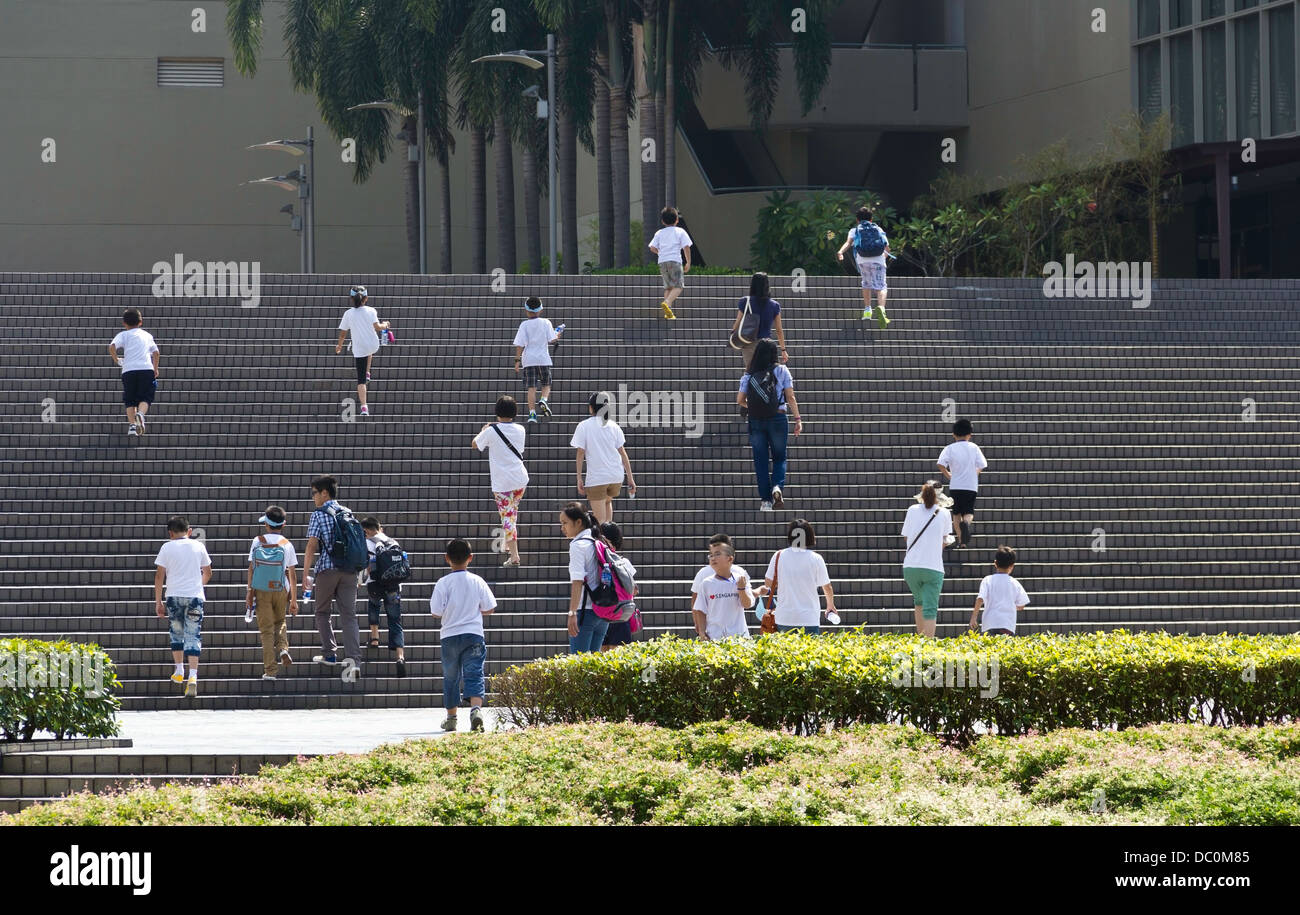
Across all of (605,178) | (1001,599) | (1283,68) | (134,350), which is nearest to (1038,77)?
(1283,68)

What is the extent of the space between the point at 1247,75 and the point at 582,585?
78.2 ft

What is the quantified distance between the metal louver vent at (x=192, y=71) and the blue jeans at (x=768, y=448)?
29701mm

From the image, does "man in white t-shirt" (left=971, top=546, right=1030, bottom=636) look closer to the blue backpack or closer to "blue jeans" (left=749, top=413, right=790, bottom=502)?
"blue jeans" (left=749, top=413, right=790, bottom=502)

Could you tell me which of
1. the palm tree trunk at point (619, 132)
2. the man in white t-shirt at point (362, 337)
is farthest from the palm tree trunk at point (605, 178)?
the man in white t-shirt at point (362, 337)

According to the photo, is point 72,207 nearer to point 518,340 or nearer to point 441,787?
point 518,340

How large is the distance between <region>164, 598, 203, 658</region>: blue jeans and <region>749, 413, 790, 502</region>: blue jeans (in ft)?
16.8

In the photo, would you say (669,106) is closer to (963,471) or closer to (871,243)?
(871,243)

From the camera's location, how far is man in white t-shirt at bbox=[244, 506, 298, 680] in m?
12.5

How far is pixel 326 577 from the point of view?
495 inches

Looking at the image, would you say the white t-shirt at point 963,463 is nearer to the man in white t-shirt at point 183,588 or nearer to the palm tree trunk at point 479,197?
the man in white t-shirt at point 183,588

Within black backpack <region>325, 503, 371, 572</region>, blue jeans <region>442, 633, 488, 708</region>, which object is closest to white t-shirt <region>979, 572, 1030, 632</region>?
blue jeans <region>442, 633, 488, 708</region>
